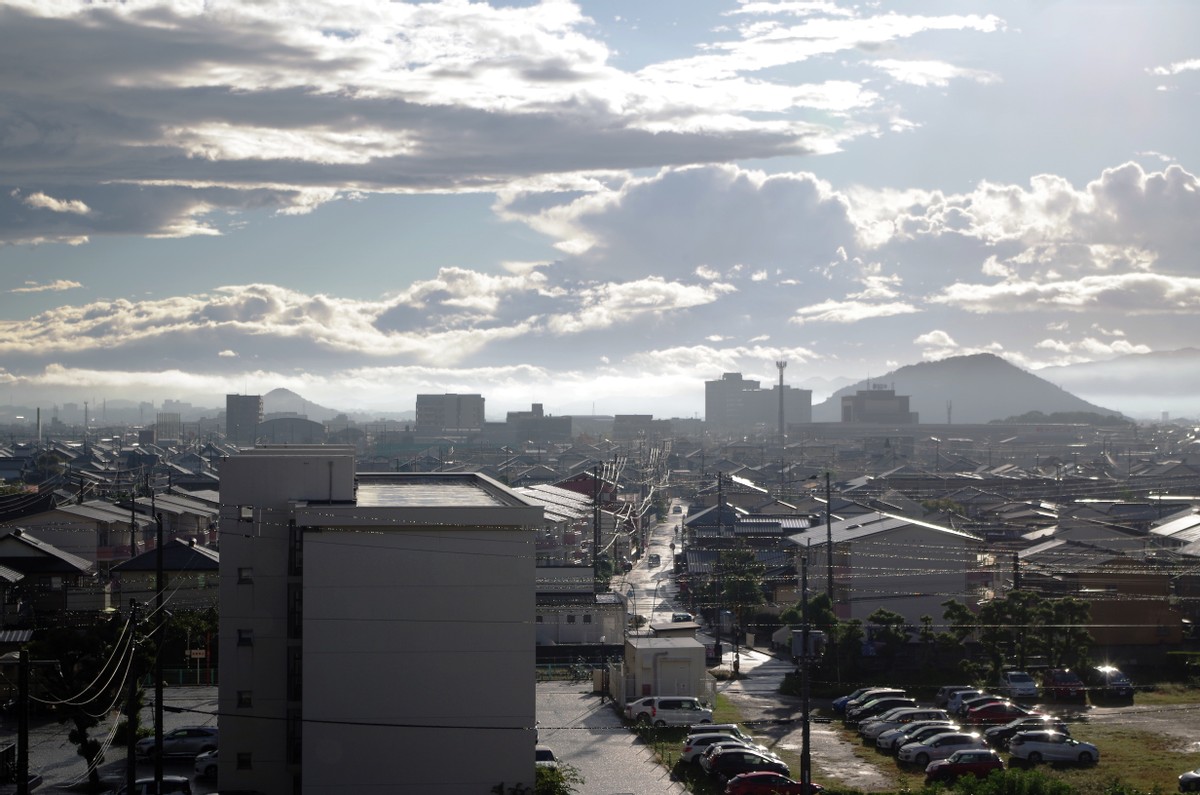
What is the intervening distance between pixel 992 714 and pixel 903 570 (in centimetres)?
415

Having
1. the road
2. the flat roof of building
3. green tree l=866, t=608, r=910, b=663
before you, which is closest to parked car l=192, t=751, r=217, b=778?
the road

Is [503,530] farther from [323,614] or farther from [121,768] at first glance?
[121,768]

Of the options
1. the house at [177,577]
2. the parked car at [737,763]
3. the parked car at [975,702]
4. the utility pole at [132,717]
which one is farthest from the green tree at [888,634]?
the utility pole at [132,717]

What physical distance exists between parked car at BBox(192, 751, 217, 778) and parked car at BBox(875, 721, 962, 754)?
175 inches

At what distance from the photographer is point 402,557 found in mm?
6273

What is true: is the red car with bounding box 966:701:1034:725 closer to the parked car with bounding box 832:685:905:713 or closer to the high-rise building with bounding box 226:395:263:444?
the parked car with bounding box 832:685:905:713

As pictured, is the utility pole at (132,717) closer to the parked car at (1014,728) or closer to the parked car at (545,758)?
the parked car at (545,758)

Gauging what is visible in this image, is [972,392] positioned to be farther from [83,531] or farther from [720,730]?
[720,730]

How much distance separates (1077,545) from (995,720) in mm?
7199

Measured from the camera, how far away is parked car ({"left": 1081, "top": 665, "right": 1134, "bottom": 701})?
9891mm

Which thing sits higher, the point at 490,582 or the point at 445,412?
the point at 445,412

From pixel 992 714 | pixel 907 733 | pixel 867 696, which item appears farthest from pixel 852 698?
pixel 907 733

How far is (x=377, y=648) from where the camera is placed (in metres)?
6.23

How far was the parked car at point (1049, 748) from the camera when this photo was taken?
25.6 feet
